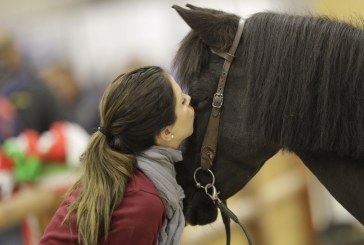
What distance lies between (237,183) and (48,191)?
56.5 inches

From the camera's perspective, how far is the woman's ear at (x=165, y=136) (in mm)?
1570

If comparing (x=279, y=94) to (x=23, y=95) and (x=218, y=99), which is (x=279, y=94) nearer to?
(x=218, y=99)

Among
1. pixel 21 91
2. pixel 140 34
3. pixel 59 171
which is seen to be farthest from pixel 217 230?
pixel 140 34

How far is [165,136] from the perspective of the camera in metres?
1.57

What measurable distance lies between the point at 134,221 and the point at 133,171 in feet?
0.42

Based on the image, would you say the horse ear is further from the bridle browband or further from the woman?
the woman

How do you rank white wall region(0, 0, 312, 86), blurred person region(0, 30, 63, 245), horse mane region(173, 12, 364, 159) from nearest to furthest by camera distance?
1. horse mane region(173, 12, 364, 159)
2. blurred person region(0, 30, 63, 245)
3. white wall region(0, 0, 312, 86)

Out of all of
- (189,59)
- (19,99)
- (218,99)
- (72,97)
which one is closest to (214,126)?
(218,99)

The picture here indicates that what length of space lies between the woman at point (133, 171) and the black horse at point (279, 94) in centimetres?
8

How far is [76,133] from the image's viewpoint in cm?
311

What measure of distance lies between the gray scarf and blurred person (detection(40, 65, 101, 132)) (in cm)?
225

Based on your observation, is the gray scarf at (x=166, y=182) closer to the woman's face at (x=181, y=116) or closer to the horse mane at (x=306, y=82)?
the woman's face at (x=181, y=116)

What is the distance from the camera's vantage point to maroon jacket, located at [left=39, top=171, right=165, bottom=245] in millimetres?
1479

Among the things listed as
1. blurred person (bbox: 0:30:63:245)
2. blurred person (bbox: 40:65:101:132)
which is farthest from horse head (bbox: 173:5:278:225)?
blurred person (bbox: 40:65:101:132)
